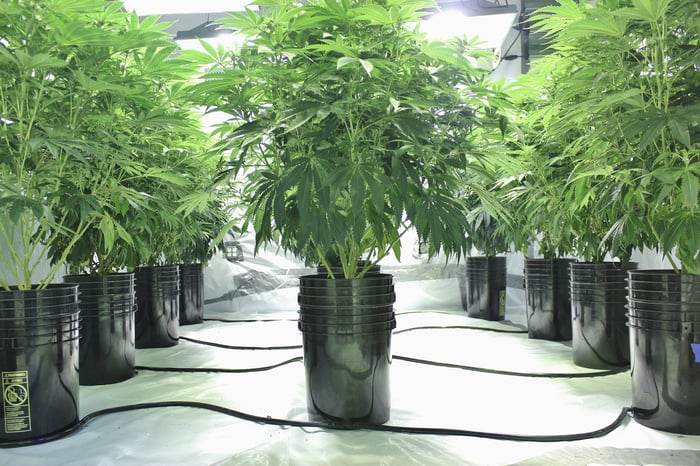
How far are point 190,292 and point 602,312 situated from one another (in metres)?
2.77

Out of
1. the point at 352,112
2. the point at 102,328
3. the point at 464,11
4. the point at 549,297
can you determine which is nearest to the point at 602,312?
the point at 549,297

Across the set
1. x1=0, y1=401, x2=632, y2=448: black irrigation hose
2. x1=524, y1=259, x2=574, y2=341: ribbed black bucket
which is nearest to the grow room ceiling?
x1=524, y1=259, x2=574, y2=341: ribbed black bucket

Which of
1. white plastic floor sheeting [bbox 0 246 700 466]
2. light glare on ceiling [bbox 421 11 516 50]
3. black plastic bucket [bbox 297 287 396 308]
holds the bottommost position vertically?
white plastic floor sheeting [bbox 0 246 700 466]

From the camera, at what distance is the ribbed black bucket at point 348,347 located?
151cm

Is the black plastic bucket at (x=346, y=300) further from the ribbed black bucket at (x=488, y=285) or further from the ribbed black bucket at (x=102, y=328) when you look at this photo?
the ribbed black bucket at (x=488, y=285)

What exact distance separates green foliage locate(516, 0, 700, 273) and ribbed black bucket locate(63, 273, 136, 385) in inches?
70.5

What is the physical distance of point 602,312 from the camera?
214cm

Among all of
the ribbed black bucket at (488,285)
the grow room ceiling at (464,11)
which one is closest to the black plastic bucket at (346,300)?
the grow room ceiling at (464,11)

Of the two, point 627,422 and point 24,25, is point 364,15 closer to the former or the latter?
point 24,25

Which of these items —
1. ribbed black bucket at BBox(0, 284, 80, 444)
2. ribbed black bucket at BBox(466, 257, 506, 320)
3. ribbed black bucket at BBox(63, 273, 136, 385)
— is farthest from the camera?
ribbed black bucket at BBox(466, 257, 506, 320)

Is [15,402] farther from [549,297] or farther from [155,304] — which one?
[549,297]

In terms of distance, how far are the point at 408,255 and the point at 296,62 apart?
3.65m

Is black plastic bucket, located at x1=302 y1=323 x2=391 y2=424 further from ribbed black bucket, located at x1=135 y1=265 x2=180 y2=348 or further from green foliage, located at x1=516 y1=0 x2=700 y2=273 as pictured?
ribbed black bucket, located at x1=135 y1=265 x2=180 y2=348

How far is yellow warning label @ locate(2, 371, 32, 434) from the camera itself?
1.43 metres
